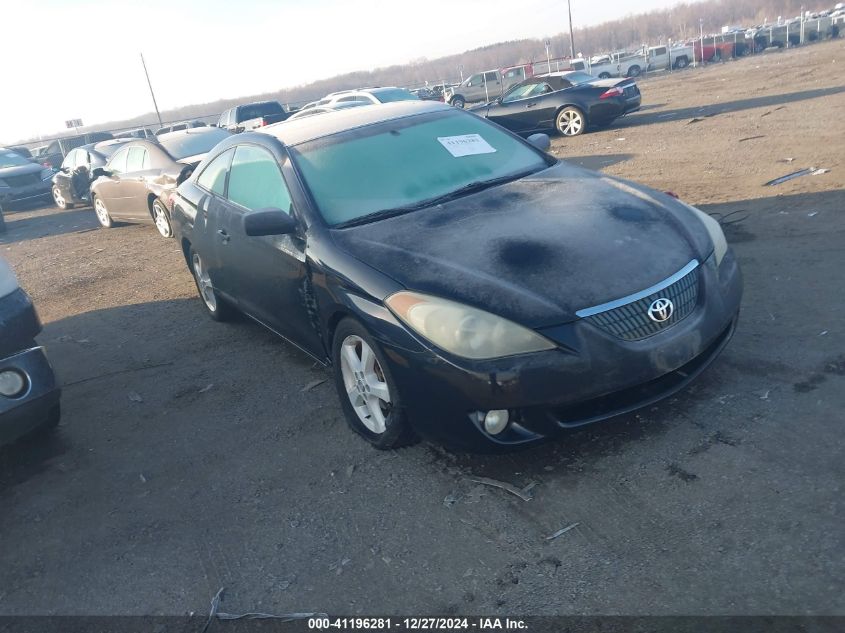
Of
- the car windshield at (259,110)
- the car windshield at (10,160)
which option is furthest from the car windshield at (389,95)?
the car windshield at (10,160)

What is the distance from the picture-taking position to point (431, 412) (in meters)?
3.15

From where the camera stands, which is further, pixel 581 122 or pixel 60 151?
pixel 60 151

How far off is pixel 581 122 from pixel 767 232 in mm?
9609

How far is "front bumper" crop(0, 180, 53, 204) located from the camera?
56.9 ft

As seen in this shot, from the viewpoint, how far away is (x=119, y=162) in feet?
37.7

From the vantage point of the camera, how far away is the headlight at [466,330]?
2.95m

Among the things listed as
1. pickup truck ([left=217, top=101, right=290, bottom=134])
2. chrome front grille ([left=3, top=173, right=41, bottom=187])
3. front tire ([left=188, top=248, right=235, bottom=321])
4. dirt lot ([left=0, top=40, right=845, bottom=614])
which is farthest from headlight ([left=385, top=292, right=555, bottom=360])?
pickup truck ([left=217, top=101, right=290, bottom=134])

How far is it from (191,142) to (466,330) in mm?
8714

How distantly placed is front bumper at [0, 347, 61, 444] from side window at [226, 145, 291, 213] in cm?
156

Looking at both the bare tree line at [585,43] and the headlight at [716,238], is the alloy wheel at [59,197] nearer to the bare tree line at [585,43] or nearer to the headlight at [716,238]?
the headlight at [716,238]

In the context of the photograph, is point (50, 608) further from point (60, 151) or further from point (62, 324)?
point (60, 151)

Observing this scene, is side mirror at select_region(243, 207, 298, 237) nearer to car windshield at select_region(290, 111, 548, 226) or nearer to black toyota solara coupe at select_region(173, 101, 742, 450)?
black toyota solara coupe at select_region(173, 101, 742, 450)

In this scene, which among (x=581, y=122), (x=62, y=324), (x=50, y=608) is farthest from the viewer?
(x=581, y=122)

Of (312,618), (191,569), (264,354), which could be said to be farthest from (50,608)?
(264,354)
